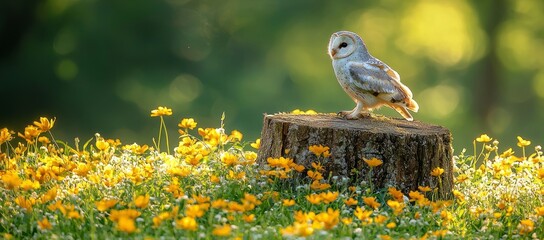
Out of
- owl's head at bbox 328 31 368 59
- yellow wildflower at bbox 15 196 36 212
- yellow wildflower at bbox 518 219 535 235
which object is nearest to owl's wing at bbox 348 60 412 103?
owl's head at bbox 328 31 368 59

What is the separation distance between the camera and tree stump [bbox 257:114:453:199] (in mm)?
5137

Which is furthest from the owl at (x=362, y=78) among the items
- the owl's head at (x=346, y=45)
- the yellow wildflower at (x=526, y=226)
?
the yellow wildflower at (x=526, y=226)

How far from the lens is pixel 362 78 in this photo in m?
5.47

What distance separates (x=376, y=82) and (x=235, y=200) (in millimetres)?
1309

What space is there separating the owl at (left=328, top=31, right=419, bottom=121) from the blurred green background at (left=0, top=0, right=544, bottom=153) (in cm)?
995

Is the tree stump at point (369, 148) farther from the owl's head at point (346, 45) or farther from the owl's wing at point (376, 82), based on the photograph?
the owl's head at point (346, 45)

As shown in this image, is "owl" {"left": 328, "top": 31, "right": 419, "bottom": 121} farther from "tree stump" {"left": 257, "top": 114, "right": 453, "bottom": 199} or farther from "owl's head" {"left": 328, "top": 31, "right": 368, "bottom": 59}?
"tree stump" {"left": 257, "top": 114, "right": 453, "bottom": 199}

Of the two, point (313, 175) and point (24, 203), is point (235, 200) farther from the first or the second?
point (24, 203)

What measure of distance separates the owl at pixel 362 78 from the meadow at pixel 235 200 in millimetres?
604

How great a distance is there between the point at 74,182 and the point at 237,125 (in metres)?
10.9

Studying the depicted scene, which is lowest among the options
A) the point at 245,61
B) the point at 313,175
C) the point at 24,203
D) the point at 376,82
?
the point at 24,203

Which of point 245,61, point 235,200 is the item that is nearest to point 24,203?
point 235,200

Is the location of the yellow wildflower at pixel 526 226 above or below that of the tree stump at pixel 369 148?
below

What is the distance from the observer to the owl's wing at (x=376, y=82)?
18.0ft
